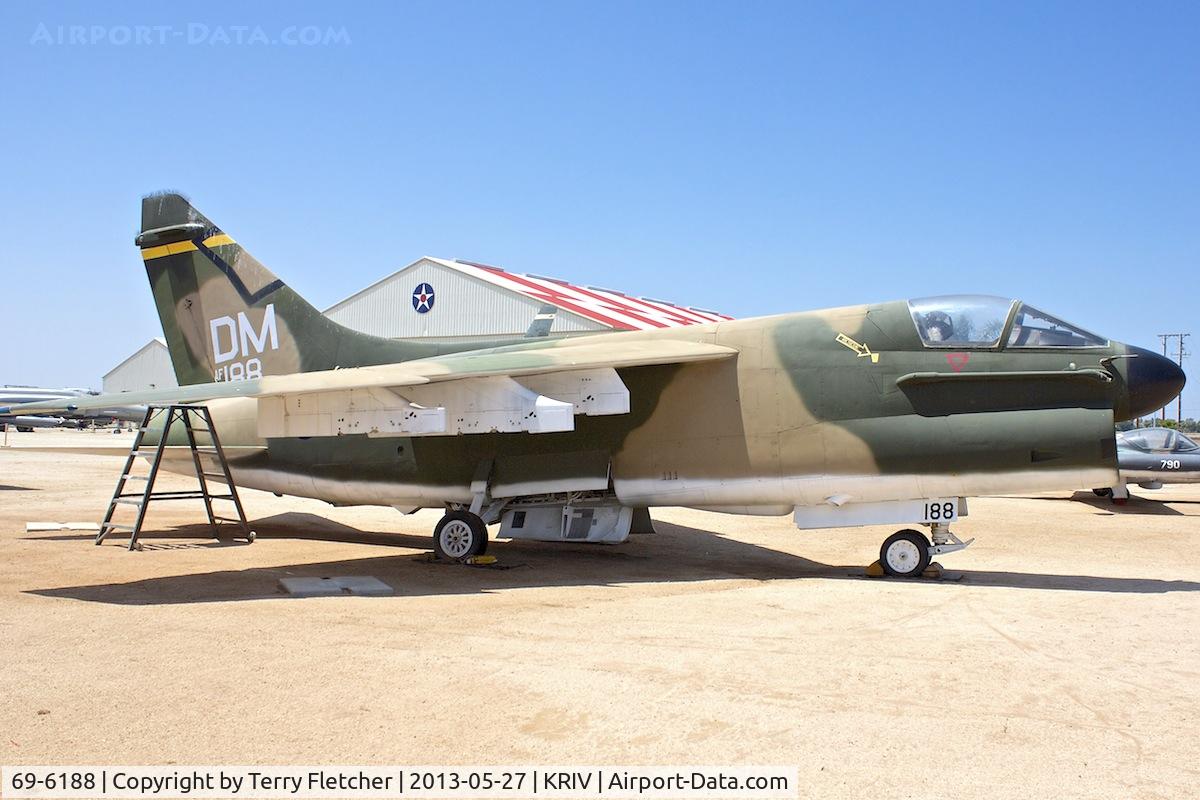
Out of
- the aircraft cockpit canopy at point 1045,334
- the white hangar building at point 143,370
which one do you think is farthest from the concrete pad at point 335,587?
the white hangar building at point 143,370

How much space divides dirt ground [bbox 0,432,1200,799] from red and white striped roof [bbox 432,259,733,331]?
61.9 feet

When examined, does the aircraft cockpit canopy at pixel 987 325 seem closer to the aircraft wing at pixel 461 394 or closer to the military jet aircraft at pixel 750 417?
the military jet aircraft at pixel 750 417

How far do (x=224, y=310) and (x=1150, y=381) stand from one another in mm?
12781

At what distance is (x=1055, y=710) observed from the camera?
5375mm

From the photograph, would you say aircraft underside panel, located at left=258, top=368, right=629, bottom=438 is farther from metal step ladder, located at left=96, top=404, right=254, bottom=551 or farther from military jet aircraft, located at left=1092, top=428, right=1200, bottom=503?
military jet aircraft, located at left=1092, top=428, right=1200, bottom=503

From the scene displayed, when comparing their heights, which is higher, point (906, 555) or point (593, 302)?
point (593, 302)

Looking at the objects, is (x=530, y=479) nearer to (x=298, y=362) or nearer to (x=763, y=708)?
(x=298, y=362)

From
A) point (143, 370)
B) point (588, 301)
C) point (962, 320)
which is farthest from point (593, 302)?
point (143, 370)

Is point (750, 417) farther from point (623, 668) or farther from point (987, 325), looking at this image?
point (623, 668)

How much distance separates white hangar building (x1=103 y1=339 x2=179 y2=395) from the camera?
233 ft

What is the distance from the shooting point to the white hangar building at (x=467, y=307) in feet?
103

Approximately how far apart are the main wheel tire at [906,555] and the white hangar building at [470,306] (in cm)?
1877

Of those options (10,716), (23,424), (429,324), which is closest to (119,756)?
(10,716)

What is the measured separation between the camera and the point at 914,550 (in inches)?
418
